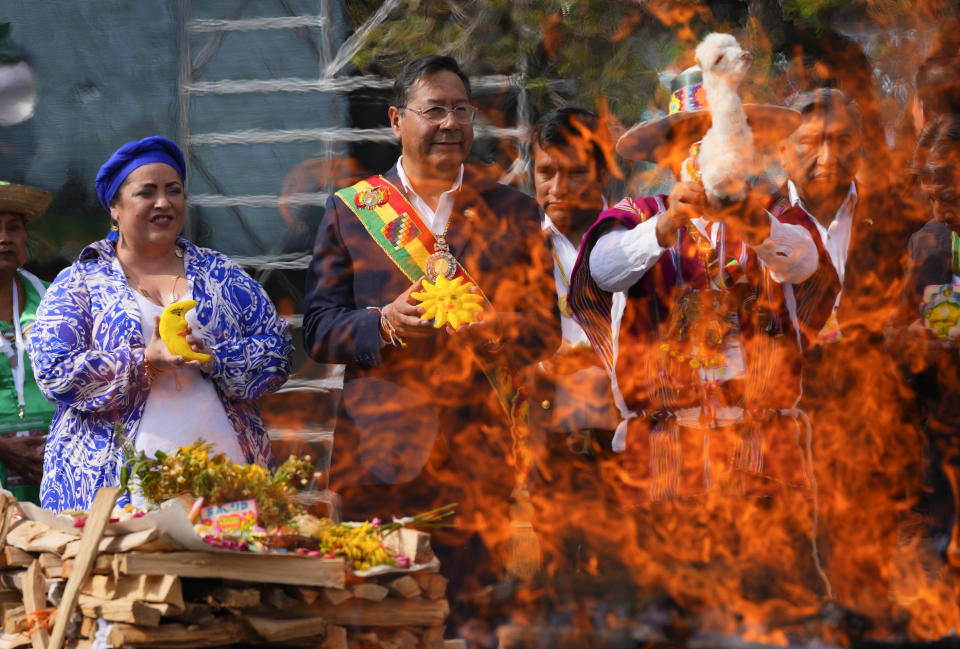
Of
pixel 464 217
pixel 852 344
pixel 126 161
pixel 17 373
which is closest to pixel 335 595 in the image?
pixel 464 217

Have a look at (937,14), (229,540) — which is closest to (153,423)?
(229,540)

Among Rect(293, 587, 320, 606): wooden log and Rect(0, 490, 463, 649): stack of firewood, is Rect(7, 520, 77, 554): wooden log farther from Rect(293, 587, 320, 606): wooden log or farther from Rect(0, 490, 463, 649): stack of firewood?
Rect(293, 587, 320, 606): wooden log

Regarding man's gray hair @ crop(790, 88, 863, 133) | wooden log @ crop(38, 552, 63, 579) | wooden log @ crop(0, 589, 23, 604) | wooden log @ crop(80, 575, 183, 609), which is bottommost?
wooden log @ crop(0, 589, 23, 604)

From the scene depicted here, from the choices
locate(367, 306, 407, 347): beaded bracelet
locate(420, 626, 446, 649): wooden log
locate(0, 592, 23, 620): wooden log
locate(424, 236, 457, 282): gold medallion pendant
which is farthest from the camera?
locate(424, 236, 457, 282): gold medallion pendant

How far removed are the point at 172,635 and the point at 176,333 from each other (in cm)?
127

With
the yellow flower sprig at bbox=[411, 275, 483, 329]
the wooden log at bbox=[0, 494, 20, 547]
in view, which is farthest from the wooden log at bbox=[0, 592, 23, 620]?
the yellow flower sprig at bbox=[411, 275, 483, 329]

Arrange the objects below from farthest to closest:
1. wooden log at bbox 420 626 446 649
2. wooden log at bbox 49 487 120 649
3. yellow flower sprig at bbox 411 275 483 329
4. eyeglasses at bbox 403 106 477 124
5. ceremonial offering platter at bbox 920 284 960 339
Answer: ceremonial offering platter at bbox 920 284 960 339
eyeglasses at bbox 403 106 477 124
yellow flower sprig at bbox 411 275 483 329
wooden log at bbox 420 626 446 649
wooden log at bbox 49 487 120 649

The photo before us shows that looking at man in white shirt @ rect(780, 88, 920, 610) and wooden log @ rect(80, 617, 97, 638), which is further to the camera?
man in white shirt @ rect(780, 88, 920, 610)

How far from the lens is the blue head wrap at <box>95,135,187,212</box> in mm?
4586

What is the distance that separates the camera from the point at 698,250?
409cm

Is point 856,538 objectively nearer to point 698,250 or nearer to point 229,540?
point 698,250

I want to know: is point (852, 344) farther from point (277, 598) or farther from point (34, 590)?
point (34, 590)

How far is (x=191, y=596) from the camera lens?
11.6 feet

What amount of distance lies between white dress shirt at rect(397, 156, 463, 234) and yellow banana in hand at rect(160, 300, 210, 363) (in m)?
0.97
